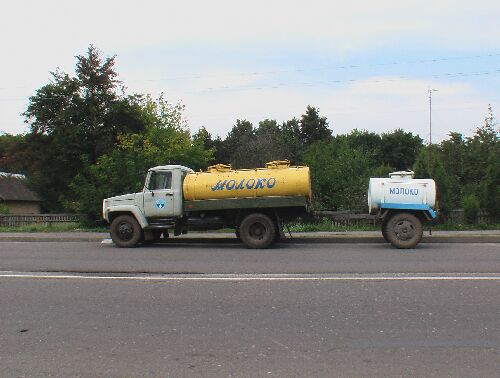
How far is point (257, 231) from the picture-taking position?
1507cm

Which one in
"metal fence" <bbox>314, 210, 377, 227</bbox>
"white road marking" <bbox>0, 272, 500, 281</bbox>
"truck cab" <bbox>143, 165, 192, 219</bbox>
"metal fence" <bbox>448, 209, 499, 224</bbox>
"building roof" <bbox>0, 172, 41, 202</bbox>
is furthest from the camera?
"building roof" <bbox>0, 172, 41, 202</bbox>

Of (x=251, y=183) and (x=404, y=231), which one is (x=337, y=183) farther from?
(x=251, y=183)

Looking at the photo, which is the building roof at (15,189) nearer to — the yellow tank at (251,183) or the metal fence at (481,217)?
the yellow tank at (251,183)

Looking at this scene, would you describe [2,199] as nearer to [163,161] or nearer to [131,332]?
[163,161]

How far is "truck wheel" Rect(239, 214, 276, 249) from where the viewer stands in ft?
48.8

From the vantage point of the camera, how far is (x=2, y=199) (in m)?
54.2

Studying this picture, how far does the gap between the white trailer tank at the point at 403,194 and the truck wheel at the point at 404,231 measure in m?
0.36

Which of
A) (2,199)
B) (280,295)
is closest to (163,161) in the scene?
(280,295)

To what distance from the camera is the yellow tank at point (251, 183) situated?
14992 mm

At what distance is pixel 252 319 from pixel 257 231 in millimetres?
8592

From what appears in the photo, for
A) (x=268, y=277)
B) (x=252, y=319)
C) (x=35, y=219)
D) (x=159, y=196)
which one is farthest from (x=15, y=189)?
(x=252, y=319)

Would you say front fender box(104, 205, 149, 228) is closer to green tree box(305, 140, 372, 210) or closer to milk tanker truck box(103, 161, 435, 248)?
milk tanker truck box(103, 161, 435, 248)

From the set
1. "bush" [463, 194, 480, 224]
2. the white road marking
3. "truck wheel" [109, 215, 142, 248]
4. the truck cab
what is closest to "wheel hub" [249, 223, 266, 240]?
the truck cab

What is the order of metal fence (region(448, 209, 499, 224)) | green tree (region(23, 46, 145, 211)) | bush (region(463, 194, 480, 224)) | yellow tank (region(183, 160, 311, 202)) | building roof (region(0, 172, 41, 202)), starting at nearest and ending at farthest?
yellow tank (region(183, 160, 311, 202))
bush (region(463, 194, 480, 224))
metal fence (region(448, 209, 499, 224))
green tree (region(23, 46, 145, 211))
building roof (region(0, 172, 41, 202))
